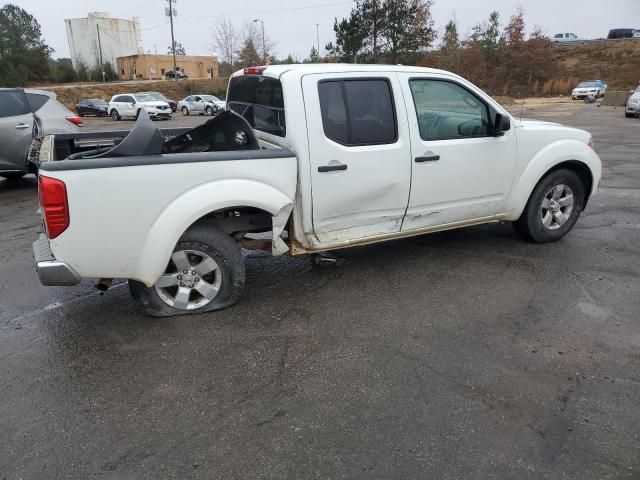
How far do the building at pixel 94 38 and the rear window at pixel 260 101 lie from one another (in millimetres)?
82068

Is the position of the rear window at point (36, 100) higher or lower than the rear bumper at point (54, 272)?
higher

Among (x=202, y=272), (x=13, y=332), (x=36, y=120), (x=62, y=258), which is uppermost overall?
(x=36, y=120)

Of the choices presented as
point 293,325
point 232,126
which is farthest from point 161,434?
point 232,126

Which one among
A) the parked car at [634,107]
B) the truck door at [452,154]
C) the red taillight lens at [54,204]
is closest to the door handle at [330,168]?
the truck door at [452,154]

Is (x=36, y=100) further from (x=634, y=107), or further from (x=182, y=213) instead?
(x=634, y=107)

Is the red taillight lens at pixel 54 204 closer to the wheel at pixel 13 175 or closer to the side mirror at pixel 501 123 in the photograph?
the side mirror at pixel 501 123

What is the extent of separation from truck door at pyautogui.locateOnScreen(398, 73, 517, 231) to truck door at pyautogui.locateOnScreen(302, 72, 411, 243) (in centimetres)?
15

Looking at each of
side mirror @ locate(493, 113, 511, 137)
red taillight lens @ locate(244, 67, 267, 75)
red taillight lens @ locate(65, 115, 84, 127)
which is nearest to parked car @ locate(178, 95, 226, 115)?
red taillight lens @ locate(65, 115, 84, 127)

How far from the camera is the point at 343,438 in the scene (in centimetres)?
264

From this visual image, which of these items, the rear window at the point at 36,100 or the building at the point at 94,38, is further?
the building at the point at 94,38

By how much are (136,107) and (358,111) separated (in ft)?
101

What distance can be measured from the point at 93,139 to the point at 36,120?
4318 mm

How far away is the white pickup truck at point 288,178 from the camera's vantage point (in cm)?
348

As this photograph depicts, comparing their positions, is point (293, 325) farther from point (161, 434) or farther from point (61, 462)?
point (61, 462)
